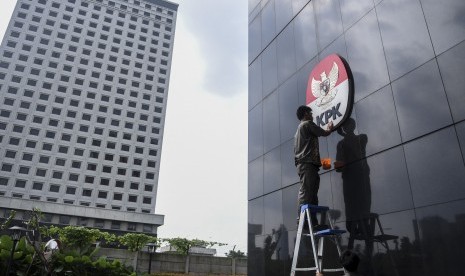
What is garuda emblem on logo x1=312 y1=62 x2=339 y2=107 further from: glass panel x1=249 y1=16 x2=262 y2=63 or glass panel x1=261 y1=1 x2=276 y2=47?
glass panel x1=249 y1=16 x2=262 y2=63

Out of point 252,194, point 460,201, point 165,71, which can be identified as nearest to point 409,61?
point 460,201

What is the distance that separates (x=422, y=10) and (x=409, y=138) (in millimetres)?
2265

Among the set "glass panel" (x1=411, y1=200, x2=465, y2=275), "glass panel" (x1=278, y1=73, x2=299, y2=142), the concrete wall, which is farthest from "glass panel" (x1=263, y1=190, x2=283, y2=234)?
the concrete wall

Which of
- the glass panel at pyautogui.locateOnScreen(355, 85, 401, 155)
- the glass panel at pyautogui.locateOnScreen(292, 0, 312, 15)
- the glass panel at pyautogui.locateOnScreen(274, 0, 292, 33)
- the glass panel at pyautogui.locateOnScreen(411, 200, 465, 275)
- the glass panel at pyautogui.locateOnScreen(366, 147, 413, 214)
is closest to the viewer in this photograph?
the glass panel at pyautogui.locateOnScreen(411, 200, 465, 275)

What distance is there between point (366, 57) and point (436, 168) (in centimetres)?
288

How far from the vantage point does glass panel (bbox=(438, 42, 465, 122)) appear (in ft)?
16.6

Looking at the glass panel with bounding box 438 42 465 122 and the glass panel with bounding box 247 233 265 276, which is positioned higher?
the glass panel with bounding box 438 42 465 122

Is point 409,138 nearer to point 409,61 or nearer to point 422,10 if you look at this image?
point 409,61

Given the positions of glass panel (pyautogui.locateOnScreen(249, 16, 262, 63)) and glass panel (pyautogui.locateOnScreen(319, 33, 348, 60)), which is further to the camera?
glass panel (pyautogui.locateOnScreen(249, 16, 262, 63))

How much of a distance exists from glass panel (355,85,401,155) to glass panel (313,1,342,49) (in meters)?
2.36

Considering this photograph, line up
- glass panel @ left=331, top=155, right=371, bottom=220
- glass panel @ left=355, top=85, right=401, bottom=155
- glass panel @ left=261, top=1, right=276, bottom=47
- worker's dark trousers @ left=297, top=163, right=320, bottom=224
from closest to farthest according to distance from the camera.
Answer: glass panel @ left=355, top=85, right=401, bottom=155 < glass panel @ left=331, top=155, right=371, bottom=220 < worker's dark trousers @ left=297, top=163, right=320, bottom=224 < glass panel @ left=261, top=1, right=276, bottom=47

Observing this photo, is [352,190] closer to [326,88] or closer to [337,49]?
[326,88]

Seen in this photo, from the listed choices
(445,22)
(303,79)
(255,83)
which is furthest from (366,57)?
(255,83)

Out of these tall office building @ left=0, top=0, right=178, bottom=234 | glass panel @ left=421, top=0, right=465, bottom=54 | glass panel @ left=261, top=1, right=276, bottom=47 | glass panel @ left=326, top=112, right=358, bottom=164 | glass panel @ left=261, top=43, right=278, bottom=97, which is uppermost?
tall office building @ left=0, top=0, right=178, bottom=234
